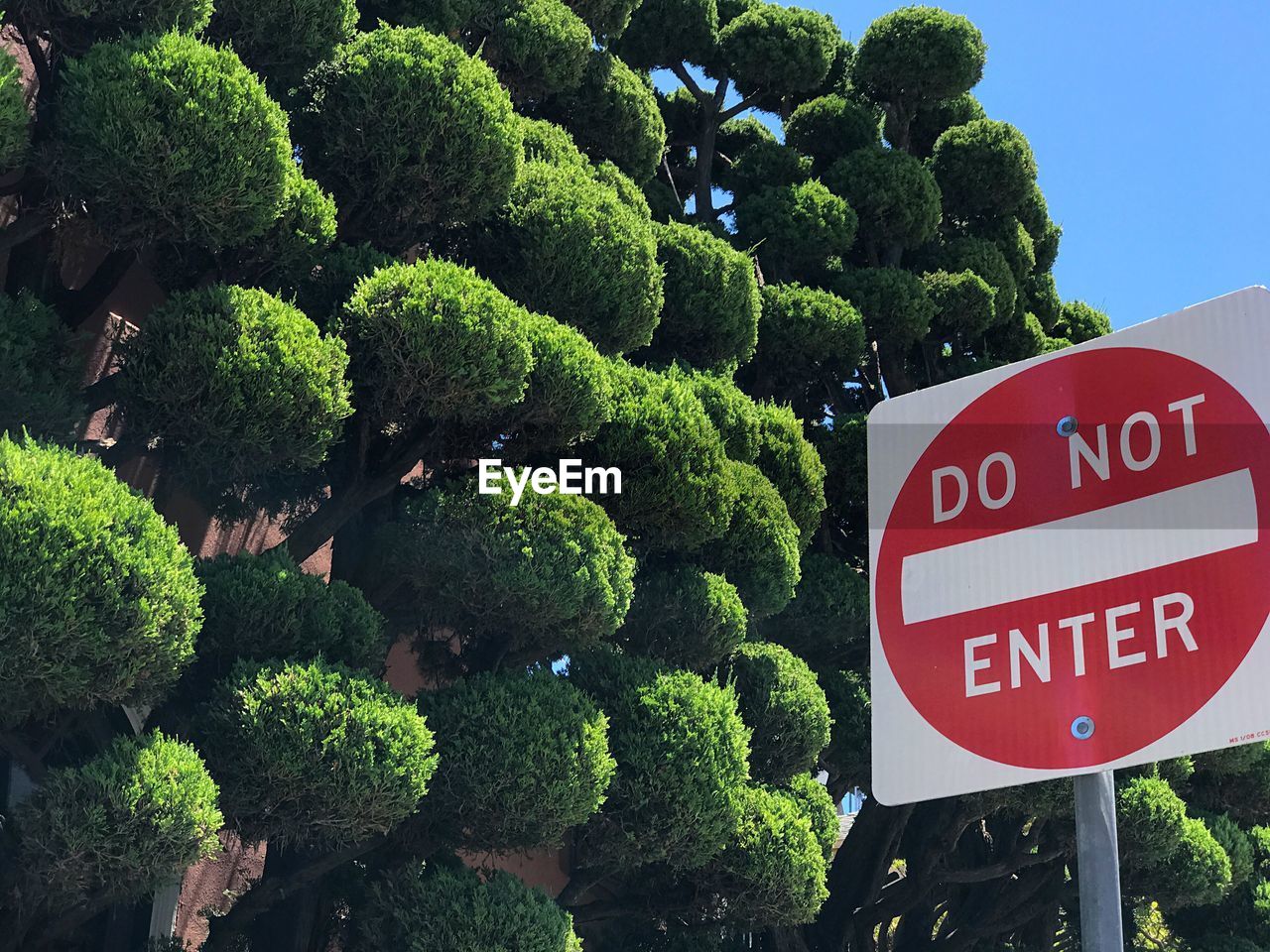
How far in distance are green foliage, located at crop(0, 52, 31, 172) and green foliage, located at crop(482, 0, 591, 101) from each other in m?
3.99

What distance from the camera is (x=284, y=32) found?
25.0 feet

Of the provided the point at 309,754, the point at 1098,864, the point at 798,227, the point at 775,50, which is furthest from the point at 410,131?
the point at 775,50

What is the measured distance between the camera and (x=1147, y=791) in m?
11.3

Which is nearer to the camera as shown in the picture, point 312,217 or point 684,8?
point 312,217

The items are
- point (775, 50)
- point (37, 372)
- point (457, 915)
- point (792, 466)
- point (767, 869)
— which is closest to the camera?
point (37, 372)

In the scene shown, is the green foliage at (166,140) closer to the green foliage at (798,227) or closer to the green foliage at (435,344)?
the green foliage at (435,344)

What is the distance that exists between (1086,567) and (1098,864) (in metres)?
0.38

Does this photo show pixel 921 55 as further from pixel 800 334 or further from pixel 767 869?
pixel 767 869

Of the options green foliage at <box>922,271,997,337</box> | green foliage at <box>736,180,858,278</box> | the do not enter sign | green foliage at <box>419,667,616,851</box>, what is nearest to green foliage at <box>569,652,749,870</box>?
green foliage at <box>419,667,616,851</box>

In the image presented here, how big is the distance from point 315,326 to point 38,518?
77.3 inches

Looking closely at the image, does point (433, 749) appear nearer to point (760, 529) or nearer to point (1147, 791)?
point (760, 529)

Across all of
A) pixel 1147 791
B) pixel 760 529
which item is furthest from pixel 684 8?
pixel 1147 791

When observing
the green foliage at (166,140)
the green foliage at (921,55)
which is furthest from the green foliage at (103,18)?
the green foliage at (921,55)

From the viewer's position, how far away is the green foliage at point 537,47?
31.1ft
